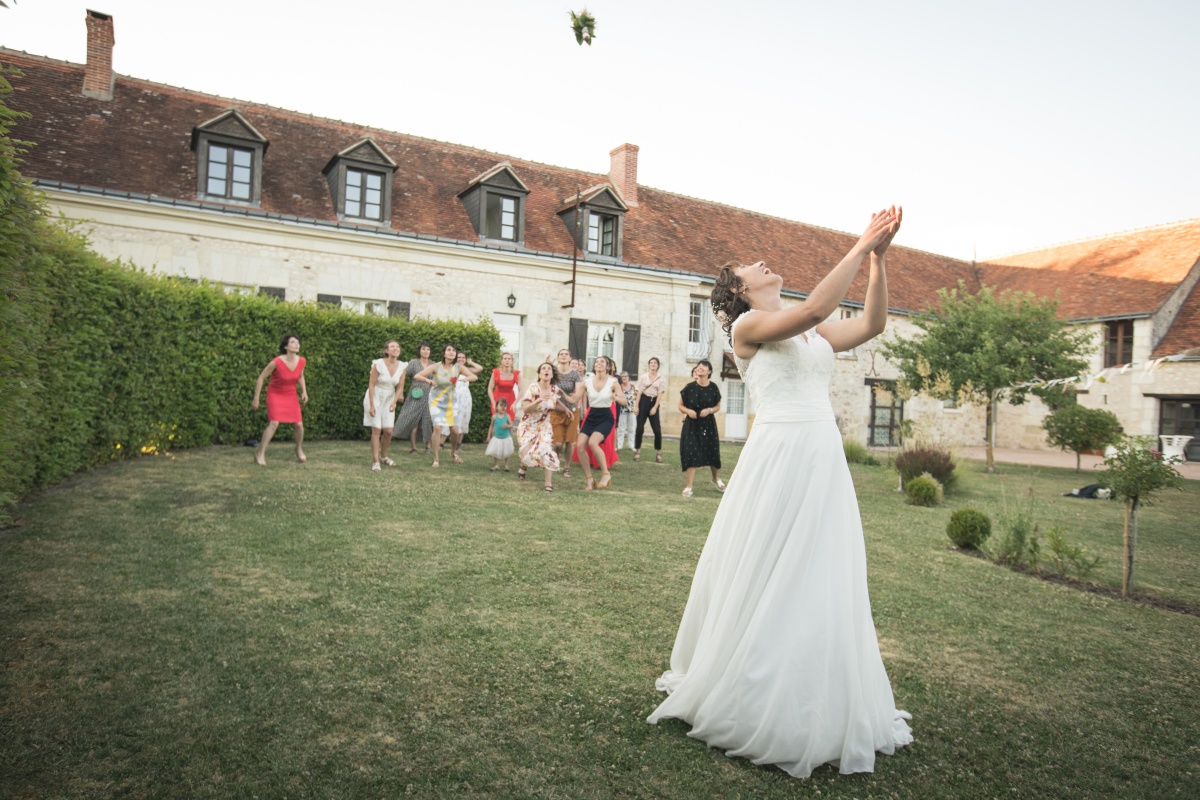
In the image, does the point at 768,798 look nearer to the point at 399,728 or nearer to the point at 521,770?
the point at 521,770

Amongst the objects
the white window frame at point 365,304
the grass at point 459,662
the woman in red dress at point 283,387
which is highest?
the white window frame at point 365,304

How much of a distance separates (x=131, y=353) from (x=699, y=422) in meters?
7.56

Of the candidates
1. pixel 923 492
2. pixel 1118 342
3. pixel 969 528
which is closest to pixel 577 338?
pixel 923 492

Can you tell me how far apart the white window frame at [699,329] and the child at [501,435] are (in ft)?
43.0

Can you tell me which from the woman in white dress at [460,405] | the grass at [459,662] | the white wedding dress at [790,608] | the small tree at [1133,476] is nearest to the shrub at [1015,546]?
the grass at [459,662]

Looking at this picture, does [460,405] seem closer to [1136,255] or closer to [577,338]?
[577,338]

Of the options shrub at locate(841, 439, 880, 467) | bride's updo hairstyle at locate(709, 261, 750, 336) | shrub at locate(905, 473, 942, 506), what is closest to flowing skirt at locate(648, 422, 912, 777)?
bride's updo hairstyle at locate(709, 261, 750, 336)

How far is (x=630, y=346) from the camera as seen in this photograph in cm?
2295

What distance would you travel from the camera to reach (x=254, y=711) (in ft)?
10.8

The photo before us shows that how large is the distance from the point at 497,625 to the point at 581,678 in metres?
0.93

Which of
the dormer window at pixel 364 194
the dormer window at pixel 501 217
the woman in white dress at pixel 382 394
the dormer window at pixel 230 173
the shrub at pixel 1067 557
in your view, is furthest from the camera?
the dormer window at pixel 501 217

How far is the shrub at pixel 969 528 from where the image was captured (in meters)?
7.89

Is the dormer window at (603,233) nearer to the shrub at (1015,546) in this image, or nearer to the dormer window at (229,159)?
the dormer window at (229,159)

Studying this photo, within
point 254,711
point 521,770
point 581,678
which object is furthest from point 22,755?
point 581,678
